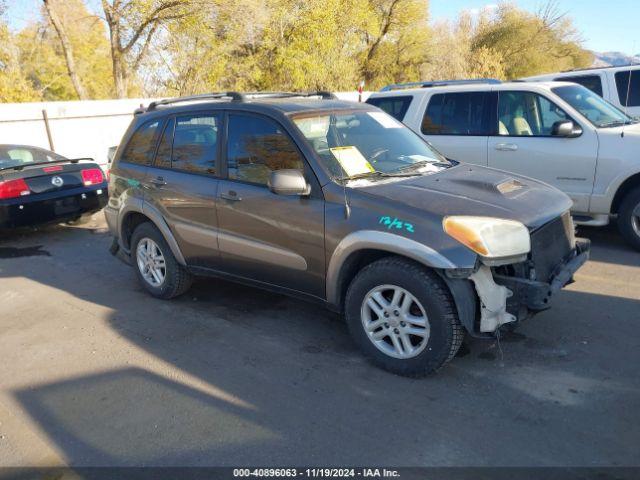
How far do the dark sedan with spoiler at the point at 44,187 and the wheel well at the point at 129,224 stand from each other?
2604 mm

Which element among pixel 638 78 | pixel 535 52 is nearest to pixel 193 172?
pixel 638 78

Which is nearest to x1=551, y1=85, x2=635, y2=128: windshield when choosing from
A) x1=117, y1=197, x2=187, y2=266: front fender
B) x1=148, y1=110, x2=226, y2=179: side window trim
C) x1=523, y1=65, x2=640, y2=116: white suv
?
x1=523, y1=65, x2=640, y2=116: white suv

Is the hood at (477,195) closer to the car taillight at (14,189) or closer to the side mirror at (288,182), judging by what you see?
the side mirror at (288,182)

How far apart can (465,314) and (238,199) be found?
198cm

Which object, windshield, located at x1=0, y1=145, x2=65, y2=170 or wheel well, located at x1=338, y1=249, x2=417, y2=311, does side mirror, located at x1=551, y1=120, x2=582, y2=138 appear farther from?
windshield, located at x1=0, y1=145, x2=65, y2=170

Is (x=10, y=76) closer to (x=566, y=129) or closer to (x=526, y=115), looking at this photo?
(x=526, y=115)

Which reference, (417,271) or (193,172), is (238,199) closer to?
(193,172)

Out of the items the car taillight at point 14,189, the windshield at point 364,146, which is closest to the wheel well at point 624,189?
the windshield at point 364,146

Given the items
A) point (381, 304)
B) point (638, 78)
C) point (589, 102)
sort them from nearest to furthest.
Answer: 1. point (381, 304)
2. point (589, 102)
3. point (638, 78)

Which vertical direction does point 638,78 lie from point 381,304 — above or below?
A: above

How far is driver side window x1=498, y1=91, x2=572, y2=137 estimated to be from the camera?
6.49 m

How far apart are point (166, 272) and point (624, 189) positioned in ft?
16.2

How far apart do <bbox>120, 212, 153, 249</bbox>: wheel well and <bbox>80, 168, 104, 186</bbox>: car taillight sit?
2.95 meters

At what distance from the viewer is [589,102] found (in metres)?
6.65
